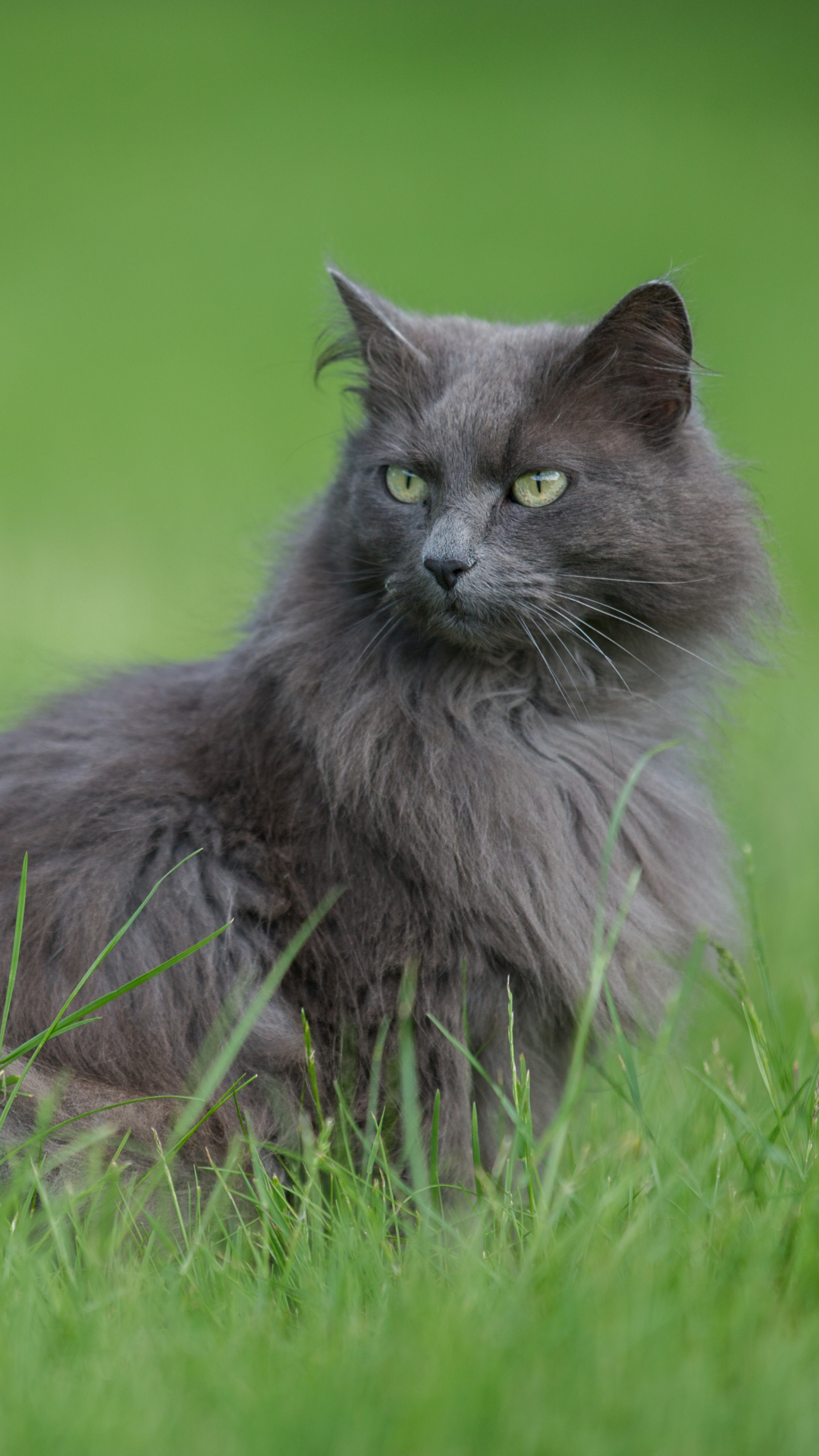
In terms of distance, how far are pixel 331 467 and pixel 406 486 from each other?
775 millimetres

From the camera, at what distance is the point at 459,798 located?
210 centimetres

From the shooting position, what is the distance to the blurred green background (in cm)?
495

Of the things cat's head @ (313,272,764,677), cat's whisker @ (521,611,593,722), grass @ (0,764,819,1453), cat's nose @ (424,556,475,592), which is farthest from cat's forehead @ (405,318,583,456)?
grass @ (0,764,819,1453)

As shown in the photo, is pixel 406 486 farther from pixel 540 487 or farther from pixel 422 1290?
pixel 422 1290

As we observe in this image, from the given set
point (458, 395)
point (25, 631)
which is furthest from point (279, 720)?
point (25, 631)

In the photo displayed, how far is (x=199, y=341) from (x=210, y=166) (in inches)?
152

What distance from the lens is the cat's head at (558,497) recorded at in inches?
79.0

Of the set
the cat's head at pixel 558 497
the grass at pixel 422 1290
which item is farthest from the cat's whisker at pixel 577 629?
the grass at pixel 422 1290

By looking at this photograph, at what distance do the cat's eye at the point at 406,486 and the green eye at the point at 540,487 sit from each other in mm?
172

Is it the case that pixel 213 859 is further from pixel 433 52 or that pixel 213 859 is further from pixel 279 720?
pixel 433 52

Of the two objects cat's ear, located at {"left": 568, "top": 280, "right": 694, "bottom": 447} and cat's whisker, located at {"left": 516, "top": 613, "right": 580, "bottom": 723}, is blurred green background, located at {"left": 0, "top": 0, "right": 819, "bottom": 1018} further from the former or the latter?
cat's whisker, located at {"left": 516, "top": 613, "right": 580, "bottom": 723}

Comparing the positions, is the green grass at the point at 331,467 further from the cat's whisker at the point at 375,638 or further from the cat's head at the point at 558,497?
the cat's whisker at the point at 375,638

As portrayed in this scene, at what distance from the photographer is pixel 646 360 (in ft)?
6.75

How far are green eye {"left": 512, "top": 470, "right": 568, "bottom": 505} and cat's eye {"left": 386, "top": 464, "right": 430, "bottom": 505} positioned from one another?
6.8 inches
